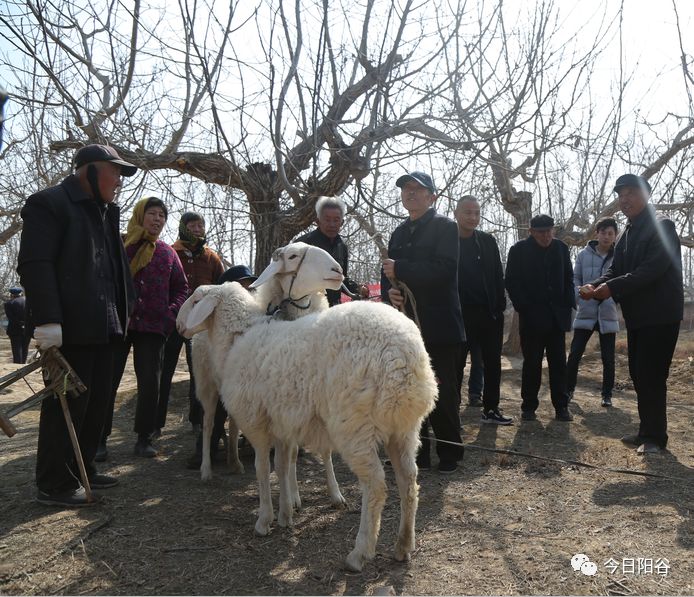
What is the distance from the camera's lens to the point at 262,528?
3.17 meters

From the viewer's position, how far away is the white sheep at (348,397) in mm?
2695

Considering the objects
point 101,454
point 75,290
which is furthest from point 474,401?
point 75,290

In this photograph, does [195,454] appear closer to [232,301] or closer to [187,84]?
[232,301]

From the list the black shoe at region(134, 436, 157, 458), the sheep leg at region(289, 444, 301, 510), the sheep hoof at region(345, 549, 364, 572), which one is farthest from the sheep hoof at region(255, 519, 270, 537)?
the black shoe at region(134, 436, 157, 458)

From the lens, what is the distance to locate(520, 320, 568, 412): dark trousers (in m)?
5.94

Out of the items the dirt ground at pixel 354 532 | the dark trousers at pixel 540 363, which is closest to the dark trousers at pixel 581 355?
the dark trousers at pixel 540 363

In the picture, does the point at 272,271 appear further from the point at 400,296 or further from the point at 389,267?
the point at 400,296

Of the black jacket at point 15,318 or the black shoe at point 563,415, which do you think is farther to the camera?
the black jacket at point 15,318

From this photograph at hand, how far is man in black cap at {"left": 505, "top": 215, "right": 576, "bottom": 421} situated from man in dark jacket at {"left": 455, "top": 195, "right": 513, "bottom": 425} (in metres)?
0.27

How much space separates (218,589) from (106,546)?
2.71ft

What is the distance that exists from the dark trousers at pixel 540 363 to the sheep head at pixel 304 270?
3062 millimetres

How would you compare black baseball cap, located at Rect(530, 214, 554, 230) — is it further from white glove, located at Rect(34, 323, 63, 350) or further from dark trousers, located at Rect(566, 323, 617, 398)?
white glove, located at Rect(34, 323, 63, 350)

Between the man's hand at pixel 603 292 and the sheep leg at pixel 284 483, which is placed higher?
the man's hand at pixel 603 292

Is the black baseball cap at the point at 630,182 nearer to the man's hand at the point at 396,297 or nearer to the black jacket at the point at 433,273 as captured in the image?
the black jacket at the point at 433,273
